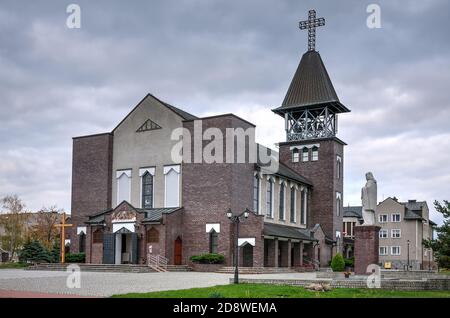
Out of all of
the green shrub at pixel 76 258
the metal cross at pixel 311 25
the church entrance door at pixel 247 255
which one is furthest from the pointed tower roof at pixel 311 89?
the green shrub at pixel 76 258

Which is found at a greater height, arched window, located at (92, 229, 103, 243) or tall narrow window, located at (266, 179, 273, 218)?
tall narrow window, located at (266, 179, 273, 218)

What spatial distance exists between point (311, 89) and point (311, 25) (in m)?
9.35

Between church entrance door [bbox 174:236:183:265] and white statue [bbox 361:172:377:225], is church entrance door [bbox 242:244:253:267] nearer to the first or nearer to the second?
church entrance door [bbox 174:236:183:265]

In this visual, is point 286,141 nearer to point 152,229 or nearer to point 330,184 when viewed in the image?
point 330,184

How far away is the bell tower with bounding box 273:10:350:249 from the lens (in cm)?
5572

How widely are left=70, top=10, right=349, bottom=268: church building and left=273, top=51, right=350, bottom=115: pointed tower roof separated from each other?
239mm

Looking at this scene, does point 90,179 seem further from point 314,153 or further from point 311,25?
point 311,25

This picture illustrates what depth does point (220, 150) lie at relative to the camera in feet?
136

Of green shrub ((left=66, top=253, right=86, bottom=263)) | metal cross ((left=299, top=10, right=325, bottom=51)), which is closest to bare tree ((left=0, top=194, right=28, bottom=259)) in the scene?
green shrub ((left=66, top=253, right=86, bottom=263))

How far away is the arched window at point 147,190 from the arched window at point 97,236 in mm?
4038

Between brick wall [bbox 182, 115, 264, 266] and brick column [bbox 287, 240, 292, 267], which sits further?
brick column [bbox 287, 240, 292, 267]

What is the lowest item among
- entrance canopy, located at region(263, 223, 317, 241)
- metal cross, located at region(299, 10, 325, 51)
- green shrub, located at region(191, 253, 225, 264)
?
green shrub, located at region(191, 253, 225, 264)

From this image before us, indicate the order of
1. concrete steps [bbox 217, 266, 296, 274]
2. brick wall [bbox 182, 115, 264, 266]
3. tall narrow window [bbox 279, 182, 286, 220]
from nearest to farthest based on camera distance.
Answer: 1. concrete steps [bbox 217, 266, 296, 274]
2. brick wall [bbox 182, 115, 264, 266]
3. tall narrow window [bbox 279, 182, 286, 220]
